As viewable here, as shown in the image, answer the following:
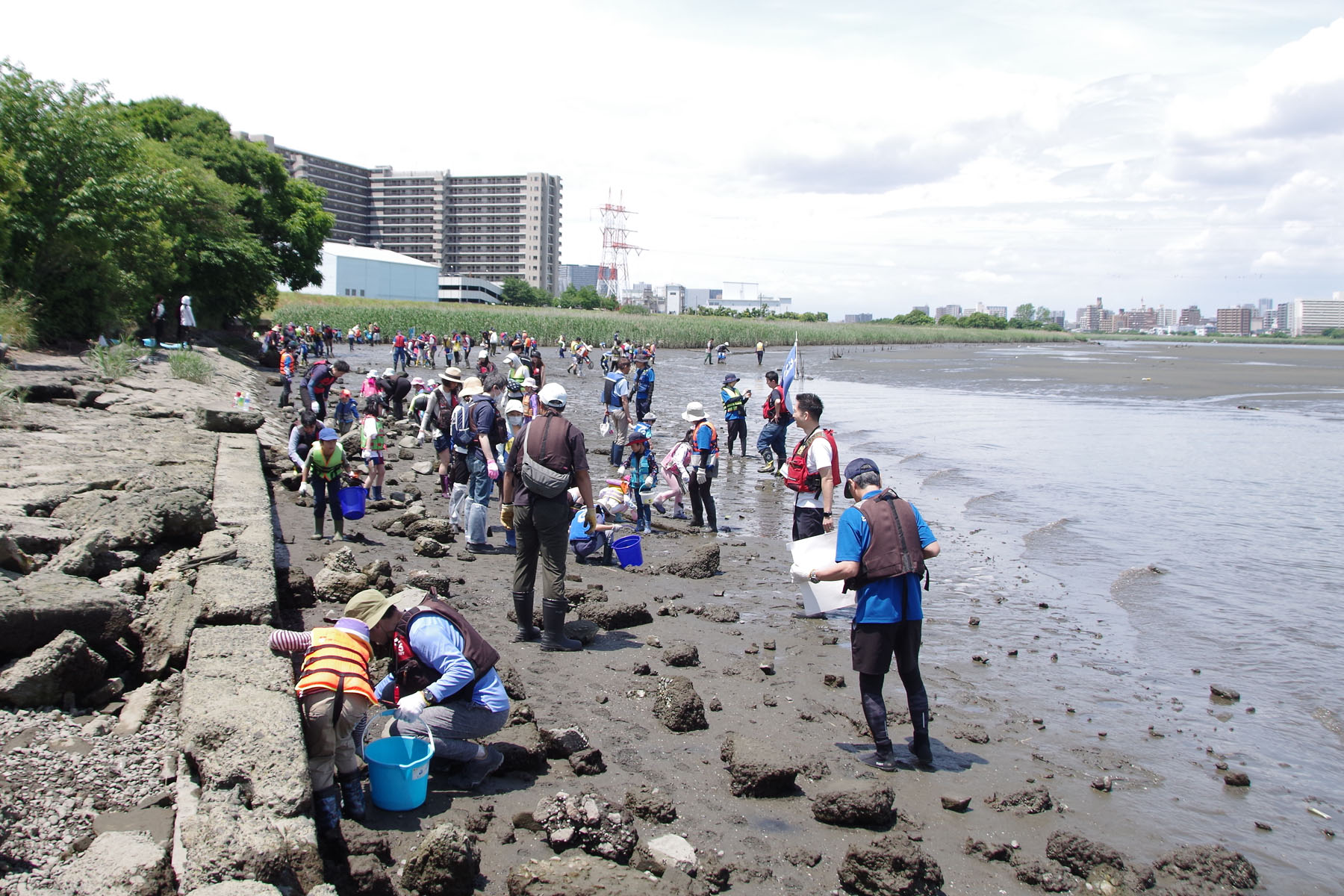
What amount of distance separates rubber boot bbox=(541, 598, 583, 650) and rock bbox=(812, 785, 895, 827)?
2743 mm

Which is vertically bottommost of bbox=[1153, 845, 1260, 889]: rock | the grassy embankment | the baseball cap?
bbox=[1153, 845, 1260, 889]: rock

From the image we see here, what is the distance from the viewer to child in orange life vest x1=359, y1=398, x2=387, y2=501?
11398mm

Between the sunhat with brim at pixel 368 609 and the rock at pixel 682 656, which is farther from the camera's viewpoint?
the rock at pixel 682 656

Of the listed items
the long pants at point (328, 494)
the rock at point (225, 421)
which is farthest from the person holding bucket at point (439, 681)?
the rock at point (225, 421)

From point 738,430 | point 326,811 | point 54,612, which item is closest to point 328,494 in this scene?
point 54,612

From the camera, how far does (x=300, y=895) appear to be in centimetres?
346

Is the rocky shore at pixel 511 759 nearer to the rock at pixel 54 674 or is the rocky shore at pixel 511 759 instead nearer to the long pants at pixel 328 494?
the rock at pixel 54 674

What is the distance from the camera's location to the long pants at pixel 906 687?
17.3 feet

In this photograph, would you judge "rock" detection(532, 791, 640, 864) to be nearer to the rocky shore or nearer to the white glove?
the rocky shore

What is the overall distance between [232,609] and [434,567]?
11.8ft

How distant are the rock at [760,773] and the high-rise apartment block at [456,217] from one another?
548 feet

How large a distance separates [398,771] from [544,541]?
2.67 meters

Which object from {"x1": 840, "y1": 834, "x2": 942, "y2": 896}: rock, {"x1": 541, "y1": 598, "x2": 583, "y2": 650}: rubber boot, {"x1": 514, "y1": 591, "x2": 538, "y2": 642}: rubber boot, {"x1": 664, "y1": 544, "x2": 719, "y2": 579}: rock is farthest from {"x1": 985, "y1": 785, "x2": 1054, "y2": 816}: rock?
{"x1": 664, "y1": 544, "x2": 719, "y2": 579}: rock

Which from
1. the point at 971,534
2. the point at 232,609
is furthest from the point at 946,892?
the point at 971,534
